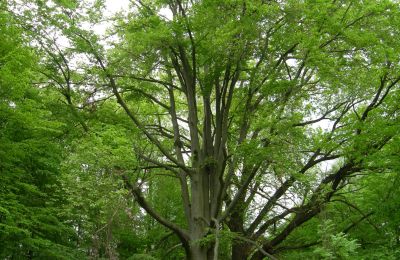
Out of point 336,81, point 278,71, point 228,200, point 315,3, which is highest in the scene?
point 315,3

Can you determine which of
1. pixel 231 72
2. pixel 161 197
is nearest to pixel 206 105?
pixel 231 72

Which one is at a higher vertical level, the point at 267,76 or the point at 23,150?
the point at 267,76

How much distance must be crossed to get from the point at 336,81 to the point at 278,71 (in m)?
1.53

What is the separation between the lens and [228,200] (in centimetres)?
1388

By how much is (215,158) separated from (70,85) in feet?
14.6

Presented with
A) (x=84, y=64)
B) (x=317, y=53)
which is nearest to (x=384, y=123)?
(x=317, y=53)

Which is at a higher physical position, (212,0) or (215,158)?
(212,0)

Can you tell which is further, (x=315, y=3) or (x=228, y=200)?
(x=228, y=200)

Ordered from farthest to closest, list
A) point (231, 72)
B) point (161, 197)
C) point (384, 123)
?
point (161, 197) → point (231, 72) → point (384, 123)

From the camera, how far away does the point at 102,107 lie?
1220 cm

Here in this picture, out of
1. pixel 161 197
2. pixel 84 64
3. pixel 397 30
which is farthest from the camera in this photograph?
pixel 161 197

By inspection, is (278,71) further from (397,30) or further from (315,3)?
(397,30)

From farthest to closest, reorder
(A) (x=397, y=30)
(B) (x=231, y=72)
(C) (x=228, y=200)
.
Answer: (C) (x=228, y=200), (B) (x=231, y=72), (A) (x=397, y=30)

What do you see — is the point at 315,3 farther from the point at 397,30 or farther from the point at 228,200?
the point at 228,200
